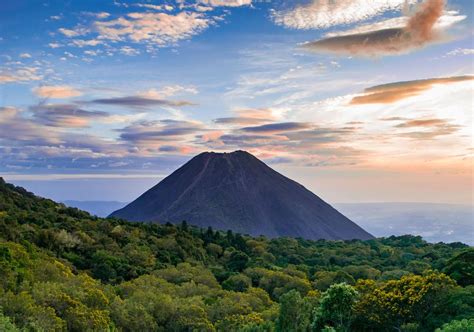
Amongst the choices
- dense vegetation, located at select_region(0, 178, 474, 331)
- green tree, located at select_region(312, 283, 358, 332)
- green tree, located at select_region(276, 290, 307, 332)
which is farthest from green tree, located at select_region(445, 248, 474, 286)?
green tree, located at select_region(276, 290, 307, 332)

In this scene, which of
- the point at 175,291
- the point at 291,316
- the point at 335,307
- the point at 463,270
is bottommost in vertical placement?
the point at 175,291

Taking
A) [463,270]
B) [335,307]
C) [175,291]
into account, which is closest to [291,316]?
[335,307]

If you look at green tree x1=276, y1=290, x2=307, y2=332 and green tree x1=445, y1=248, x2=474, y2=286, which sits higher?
green tree x1=445, y1=248, x2=474, y2=286

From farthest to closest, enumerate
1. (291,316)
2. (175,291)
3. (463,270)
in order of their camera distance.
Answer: (175,291)
(463,270)
(291,316)

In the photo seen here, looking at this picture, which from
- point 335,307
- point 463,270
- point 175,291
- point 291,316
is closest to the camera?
point 291,316

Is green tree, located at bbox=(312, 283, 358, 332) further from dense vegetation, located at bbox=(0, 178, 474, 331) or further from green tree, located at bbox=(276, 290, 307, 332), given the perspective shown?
green tree, located at bbox=(276, 290, 307, 332)

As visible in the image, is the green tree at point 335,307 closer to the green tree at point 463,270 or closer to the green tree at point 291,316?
the green tree at point 291,316

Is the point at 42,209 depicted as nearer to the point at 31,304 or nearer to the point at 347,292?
the point at 31,304

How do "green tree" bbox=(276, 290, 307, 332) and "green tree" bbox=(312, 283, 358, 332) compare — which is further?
"green tree" bbox=(312, 283, 358, 332)

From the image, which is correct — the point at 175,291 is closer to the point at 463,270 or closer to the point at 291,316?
the point at 291,316

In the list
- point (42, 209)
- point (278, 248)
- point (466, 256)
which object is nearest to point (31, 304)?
point (466, 256)
